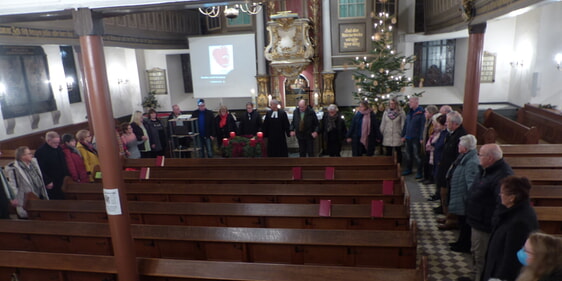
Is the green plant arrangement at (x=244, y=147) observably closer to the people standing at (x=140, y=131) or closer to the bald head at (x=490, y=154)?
the people standing at (x=140, y=131)

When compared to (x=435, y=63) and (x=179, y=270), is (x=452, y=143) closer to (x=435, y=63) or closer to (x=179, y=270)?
(x=179, y=270)

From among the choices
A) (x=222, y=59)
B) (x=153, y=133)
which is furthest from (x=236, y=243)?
(x=222, y=59)

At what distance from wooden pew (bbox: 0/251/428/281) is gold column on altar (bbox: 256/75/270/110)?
29.8 ft

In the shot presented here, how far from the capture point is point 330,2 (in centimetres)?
1125

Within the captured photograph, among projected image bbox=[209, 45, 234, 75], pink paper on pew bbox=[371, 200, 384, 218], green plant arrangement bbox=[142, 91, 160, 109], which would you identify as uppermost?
projected image bbox=[209, 45, 234, 75]

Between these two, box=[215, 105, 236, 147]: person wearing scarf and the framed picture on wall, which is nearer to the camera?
box=[215, 105, 236, 147]: person wearing scarf

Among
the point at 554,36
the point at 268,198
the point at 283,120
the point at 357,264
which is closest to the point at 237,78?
the point at 283,120

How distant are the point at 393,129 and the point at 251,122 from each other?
3.16 metres

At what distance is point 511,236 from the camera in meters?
2.51

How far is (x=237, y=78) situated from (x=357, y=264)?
9.32 metres

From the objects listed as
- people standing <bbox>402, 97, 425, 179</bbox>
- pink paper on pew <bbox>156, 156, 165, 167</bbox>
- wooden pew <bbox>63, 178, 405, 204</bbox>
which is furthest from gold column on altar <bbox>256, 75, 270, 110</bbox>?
wooden pew <bbox>63, 178, 405, 204</bbox>

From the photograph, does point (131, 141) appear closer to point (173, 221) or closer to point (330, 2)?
point (173, 221)

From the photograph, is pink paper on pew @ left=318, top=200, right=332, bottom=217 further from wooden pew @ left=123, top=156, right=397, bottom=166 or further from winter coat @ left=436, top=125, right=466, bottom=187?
winter coat @ left=436, top=125, right=466, bottom=187

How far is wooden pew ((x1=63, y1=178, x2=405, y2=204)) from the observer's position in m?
4.50
